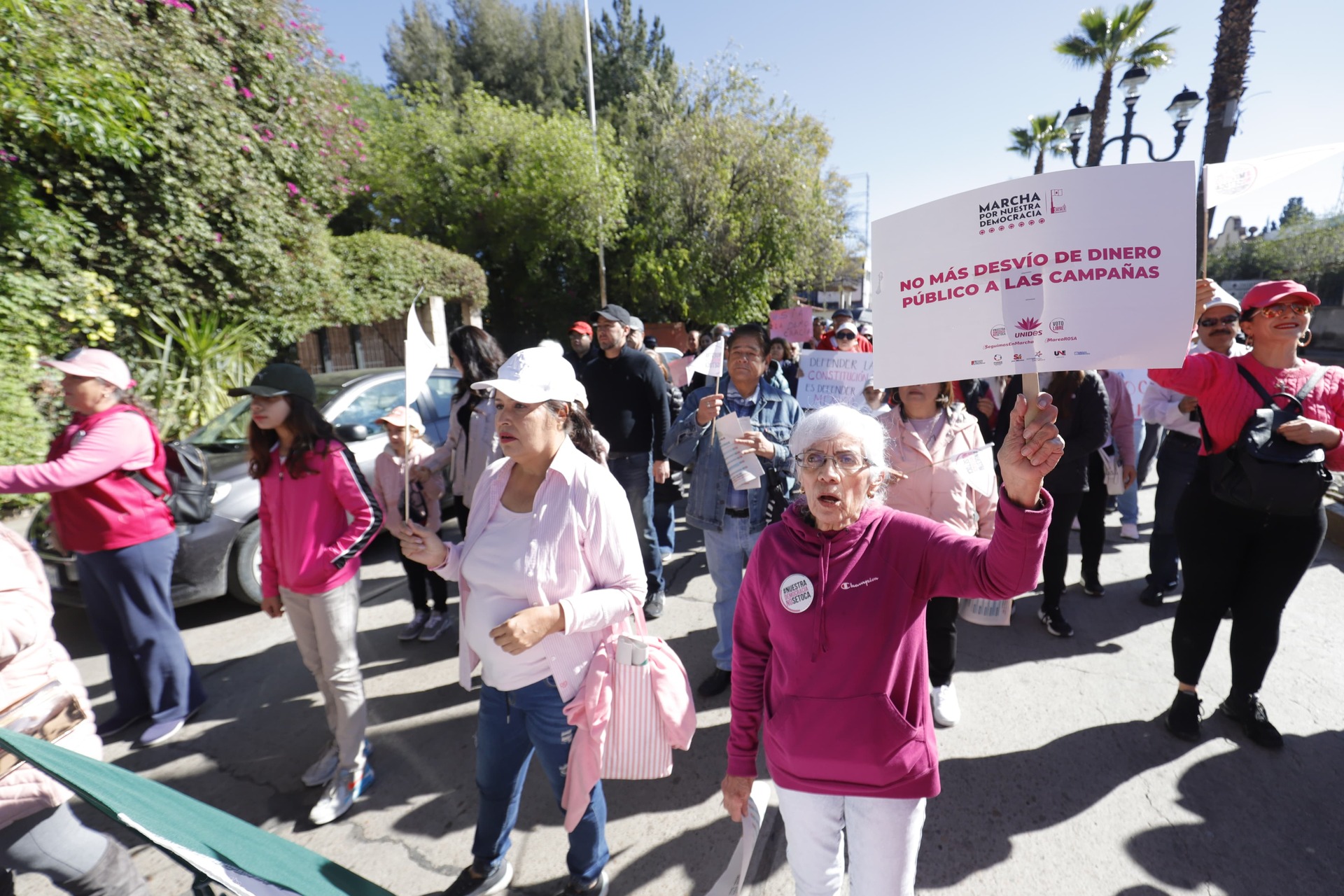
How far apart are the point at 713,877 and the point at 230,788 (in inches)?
91.6

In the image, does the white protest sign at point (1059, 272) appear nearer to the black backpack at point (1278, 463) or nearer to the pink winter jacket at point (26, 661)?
the black backpack at point (1278, 463)

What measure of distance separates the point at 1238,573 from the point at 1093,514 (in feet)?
5.01

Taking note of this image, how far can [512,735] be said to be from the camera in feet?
7.13

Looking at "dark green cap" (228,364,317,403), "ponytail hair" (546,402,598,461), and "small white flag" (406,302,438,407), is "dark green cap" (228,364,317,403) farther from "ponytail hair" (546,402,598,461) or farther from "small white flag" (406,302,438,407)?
"ponytail hair" (546,402,598,461)

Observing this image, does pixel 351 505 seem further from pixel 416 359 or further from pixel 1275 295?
pixel 1275 295

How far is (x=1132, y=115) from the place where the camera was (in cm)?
1055

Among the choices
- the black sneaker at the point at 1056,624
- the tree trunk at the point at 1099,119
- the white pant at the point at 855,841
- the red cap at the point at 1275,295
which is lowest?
the black sneaker at the point at 1056,624

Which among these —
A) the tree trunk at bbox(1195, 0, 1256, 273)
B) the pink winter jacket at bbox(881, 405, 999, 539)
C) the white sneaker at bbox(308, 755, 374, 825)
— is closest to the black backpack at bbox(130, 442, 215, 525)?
the white sneaker at bbox(308, 755, 374, 825)

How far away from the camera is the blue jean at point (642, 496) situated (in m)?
4.62

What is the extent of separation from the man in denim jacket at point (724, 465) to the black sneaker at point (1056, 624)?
85.1 inches

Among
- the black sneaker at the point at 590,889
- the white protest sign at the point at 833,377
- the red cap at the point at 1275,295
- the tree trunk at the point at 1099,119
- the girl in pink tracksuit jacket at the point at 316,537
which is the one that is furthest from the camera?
the tree trunk at the point at 1099,119

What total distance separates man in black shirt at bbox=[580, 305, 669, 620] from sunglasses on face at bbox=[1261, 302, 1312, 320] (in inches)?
128

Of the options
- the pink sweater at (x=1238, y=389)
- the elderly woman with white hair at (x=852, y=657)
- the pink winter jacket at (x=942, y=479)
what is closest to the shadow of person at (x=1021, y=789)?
the elderly woman with white hair at (x=852, y=657)

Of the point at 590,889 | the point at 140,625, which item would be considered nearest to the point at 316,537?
the point at 140,625
